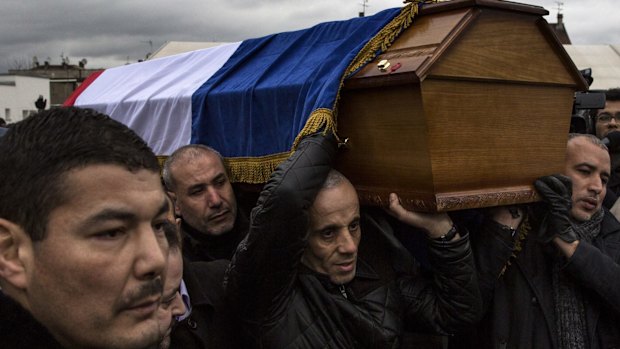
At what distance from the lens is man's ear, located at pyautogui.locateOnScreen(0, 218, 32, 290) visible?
3.43 ft

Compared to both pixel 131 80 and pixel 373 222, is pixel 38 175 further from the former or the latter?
pixel 131 80

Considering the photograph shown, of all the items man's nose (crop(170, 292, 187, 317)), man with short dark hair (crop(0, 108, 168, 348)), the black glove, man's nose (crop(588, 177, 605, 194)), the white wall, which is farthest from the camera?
the white wall

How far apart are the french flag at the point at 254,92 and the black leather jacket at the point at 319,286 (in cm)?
26

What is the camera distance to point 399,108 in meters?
1.91

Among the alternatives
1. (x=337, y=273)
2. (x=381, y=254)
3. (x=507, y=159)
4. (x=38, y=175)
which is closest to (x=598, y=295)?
(x=507, y=159)

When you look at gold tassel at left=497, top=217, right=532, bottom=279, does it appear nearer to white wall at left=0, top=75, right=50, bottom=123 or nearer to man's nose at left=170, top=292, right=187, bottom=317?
man's nose at left=170, top=292, right=187, bottom=317

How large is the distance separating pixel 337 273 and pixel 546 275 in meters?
0.88

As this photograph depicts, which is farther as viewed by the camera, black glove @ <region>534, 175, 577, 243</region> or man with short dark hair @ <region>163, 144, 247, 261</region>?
man with short dark hair @ <region>163, 144, 247, 261</region>

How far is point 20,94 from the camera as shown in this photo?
3141 centimetres

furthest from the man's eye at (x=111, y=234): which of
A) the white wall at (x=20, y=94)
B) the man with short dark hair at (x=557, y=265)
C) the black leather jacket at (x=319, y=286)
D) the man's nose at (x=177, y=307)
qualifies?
the white wall at (x=20, y=94)

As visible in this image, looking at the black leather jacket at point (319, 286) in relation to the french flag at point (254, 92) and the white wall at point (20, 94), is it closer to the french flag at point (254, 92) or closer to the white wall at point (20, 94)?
Result: the french flag at point (254, 92)

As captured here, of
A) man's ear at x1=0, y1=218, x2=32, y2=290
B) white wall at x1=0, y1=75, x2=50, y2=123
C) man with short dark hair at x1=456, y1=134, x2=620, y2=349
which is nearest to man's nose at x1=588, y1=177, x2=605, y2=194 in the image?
man with short dark hair at x1=456, y1=134, x2=620, y2=349

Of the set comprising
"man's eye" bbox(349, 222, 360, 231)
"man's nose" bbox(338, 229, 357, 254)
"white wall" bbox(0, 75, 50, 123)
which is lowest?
"white wall" bbox(0, 75, 50, 123)

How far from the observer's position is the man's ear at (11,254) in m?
1.04
